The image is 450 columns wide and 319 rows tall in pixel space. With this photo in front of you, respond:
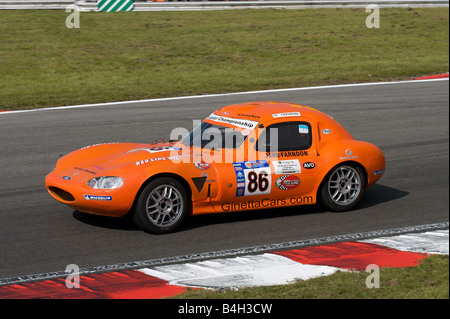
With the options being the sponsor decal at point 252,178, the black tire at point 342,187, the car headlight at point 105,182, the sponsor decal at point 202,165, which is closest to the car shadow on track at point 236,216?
the black tire at point 342,187

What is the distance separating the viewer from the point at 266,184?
814 centimetres

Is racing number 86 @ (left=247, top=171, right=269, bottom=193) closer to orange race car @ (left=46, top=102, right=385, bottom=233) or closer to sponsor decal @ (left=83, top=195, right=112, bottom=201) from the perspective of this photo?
orange race car @ (left=46, top=102, right=385, bottom=233)

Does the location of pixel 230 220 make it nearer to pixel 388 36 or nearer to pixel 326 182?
pixel 326 182

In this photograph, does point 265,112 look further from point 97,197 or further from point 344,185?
point 97,197

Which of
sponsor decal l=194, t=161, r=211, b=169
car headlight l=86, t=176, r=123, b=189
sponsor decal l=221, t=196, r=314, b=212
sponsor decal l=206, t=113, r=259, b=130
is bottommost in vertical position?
sponsor decal l=221, t=196, r=314, b=212

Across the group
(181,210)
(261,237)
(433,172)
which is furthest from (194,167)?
(433,172)

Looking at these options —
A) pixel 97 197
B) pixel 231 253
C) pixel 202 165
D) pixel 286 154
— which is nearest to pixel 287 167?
pixel 286 154

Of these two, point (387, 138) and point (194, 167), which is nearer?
point (194, 167)

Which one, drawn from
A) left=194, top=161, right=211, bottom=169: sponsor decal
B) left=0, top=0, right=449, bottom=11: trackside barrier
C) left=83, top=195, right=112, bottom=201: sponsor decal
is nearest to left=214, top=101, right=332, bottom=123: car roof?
left=194, top=161, right=211, bottom=169: sponsor decal

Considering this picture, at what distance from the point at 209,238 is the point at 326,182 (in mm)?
1782

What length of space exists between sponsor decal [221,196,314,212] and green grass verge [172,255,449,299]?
201 cm

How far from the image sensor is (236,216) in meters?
8.52

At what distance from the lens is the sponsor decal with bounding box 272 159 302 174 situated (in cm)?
821

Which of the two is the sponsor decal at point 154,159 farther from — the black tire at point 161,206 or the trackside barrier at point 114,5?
the trackside barrier at point 114,5
